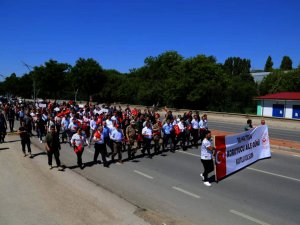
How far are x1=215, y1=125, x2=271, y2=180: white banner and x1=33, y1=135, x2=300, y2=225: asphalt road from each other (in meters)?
0.31

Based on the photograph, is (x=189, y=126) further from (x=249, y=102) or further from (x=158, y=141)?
(x=249, y=102)

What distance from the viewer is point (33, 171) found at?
11.0 m

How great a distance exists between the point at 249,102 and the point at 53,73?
37.2m

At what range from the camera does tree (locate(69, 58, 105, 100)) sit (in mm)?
63062

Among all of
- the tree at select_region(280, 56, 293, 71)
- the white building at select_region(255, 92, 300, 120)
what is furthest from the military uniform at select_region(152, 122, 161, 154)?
the tree at select_region(280, 56, 293, 71)

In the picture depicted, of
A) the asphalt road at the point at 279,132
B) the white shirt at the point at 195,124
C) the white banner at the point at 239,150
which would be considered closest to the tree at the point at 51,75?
the asphalt road at the point at 279,132

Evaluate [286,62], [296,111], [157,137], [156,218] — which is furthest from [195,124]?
[286,62]

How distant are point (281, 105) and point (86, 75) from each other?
37.9m

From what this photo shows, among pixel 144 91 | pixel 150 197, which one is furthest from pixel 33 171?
pixel 144 91

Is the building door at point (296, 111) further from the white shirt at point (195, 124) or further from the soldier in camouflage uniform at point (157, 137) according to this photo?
the soldier in camouflage uniform at point (157, 137)

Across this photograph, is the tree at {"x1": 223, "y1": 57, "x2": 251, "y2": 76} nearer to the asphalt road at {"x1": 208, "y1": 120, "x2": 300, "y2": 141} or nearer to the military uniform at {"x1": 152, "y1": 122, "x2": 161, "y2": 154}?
the asphalt road at {"x1": 208, "y1": 120, "x2": 300, "y2": 141}

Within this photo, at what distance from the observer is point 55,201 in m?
8.02

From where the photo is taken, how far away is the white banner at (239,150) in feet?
34.0

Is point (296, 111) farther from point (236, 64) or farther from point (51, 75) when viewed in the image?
point (236, 64)
